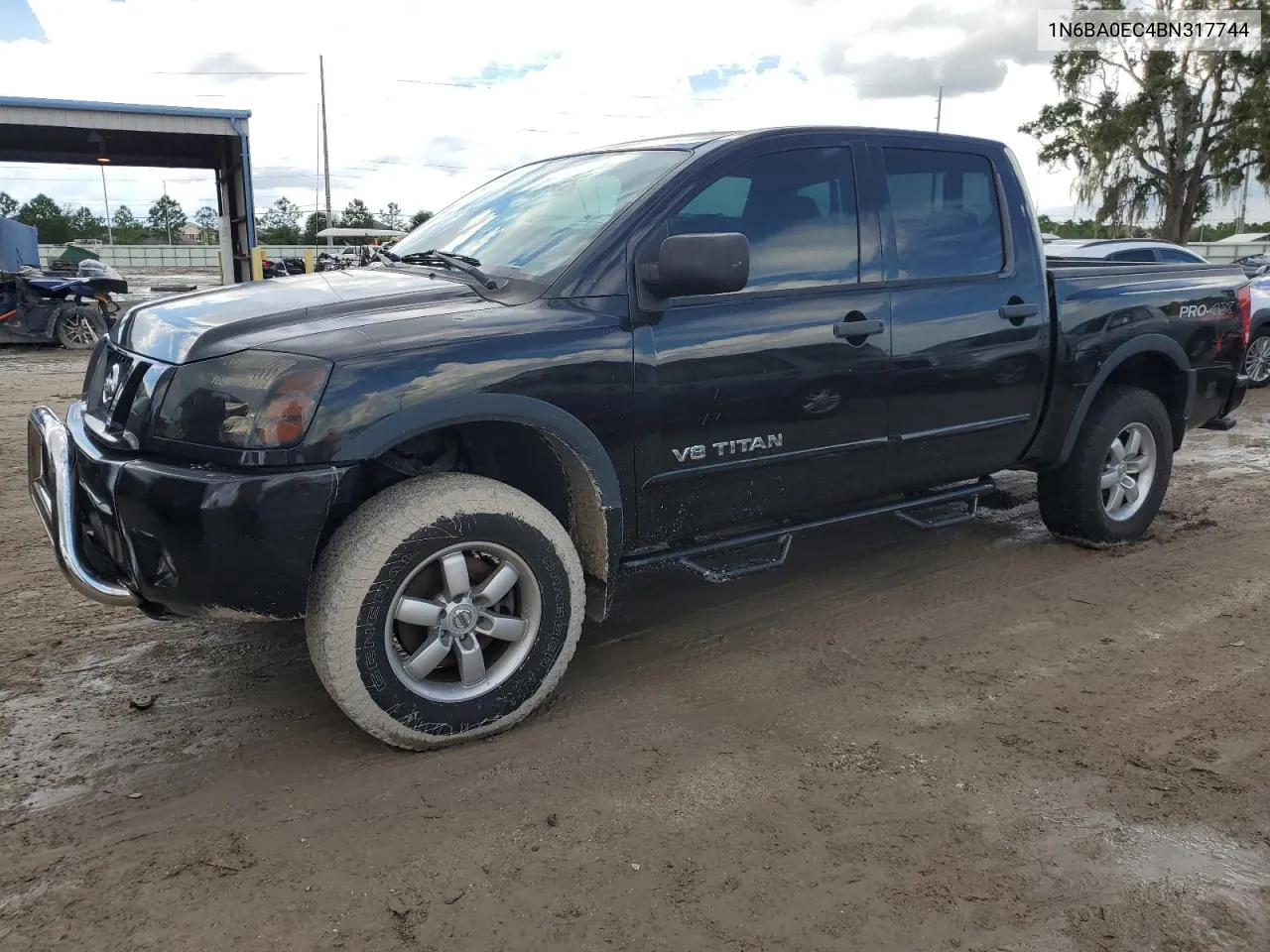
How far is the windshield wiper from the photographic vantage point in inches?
134

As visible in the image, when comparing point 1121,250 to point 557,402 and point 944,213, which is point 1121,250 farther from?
point 557,402

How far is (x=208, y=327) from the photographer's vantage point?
9.43 ft

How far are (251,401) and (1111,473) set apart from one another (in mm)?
4151

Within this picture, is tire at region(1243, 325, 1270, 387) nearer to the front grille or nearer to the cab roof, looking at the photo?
the cab roof

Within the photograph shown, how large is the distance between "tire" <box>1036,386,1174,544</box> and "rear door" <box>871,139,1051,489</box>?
0.47m

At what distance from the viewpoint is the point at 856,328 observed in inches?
146

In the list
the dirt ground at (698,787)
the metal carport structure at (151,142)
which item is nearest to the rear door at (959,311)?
the dirt ground at (698,787)

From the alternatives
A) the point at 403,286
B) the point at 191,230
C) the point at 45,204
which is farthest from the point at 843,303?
the point at 191,230

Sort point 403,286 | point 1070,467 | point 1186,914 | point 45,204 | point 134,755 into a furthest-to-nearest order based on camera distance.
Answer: point 45,204 < point 1070,467 < point 403,286 < point 134,755 < point 1186,914

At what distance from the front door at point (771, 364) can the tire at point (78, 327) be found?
43.5ft

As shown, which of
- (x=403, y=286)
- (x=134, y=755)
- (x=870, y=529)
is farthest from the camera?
(x=870, y=529)

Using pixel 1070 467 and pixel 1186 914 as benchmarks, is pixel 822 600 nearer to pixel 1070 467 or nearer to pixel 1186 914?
pixel 1070 467

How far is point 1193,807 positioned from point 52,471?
11.7 feet

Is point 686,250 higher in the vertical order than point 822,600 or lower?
higher
